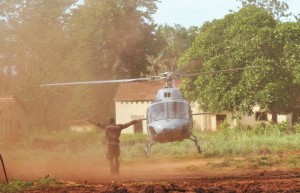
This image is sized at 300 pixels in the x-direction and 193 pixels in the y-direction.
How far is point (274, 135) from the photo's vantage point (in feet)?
101

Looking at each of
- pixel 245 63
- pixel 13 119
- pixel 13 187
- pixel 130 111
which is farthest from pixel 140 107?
pixel 13 187

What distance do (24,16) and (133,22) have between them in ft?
81.4

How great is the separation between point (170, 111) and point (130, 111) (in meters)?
28.3

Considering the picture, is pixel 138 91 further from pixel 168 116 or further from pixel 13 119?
pixel 168 116

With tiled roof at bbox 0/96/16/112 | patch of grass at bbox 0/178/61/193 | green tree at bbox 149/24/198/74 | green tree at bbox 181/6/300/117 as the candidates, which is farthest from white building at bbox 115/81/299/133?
patch of grass at bbox 0/178/61/193

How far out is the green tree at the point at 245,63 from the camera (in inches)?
1334

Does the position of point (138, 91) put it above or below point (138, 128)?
above

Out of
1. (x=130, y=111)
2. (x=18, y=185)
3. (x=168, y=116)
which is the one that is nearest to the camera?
(x=18, y=185)

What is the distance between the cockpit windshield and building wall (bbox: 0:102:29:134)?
26.0 meters

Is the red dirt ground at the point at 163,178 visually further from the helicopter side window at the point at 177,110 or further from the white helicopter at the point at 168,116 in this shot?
the helicopter side window at the point at 177,110

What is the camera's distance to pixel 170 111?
1988cm

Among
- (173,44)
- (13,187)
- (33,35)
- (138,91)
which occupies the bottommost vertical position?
(13,187)

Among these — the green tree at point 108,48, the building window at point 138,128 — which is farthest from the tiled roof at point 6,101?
the building window at point 138,128

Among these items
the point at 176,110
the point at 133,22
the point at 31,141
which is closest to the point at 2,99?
the point at 31,141
